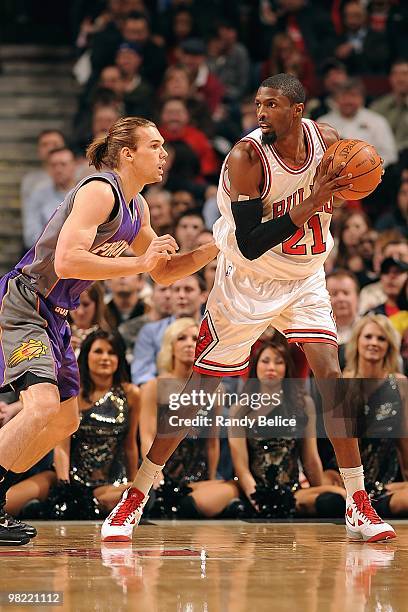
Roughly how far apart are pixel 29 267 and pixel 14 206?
5.67m

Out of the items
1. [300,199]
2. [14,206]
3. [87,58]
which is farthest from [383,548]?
Result: [87,58]

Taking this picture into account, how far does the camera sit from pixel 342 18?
37.3 feet

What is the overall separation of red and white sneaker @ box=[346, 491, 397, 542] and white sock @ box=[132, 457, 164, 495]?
2.87 feet

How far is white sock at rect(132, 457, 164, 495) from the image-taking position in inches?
210

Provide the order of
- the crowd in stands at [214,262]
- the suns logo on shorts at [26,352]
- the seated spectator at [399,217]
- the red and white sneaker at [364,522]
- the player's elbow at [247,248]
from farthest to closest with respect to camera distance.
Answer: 1. the seated spectator at [399,217]
2. the crowd in stands at [214,262]
3. the red and white sneaker at [364,522]
4. the player's elbow at [247,248]
5. the suns logo on shorts at [26,352]

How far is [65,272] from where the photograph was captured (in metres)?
4.74

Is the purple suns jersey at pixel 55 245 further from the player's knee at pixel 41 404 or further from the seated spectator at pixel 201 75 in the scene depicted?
the seated spectator at pixel 201 75

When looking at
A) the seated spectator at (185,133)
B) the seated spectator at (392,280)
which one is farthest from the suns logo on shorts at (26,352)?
the seated spectator at (185,133)

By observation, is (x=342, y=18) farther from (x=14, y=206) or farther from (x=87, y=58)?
(x=14, y=206)

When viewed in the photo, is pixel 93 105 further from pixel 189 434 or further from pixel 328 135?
pixel 328 135

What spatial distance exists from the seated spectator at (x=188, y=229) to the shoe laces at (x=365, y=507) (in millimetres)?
3335

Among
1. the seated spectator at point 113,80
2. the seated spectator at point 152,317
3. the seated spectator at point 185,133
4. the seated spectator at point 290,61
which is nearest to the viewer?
the seated spectator at point 152,317

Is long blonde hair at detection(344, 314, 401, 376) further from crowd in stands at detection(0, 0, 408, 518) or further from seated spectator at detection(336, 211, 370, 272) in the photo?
seated spectator at detection(336, 211, 370, 272)

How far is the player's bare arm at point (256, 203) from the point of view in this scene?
4918mm
